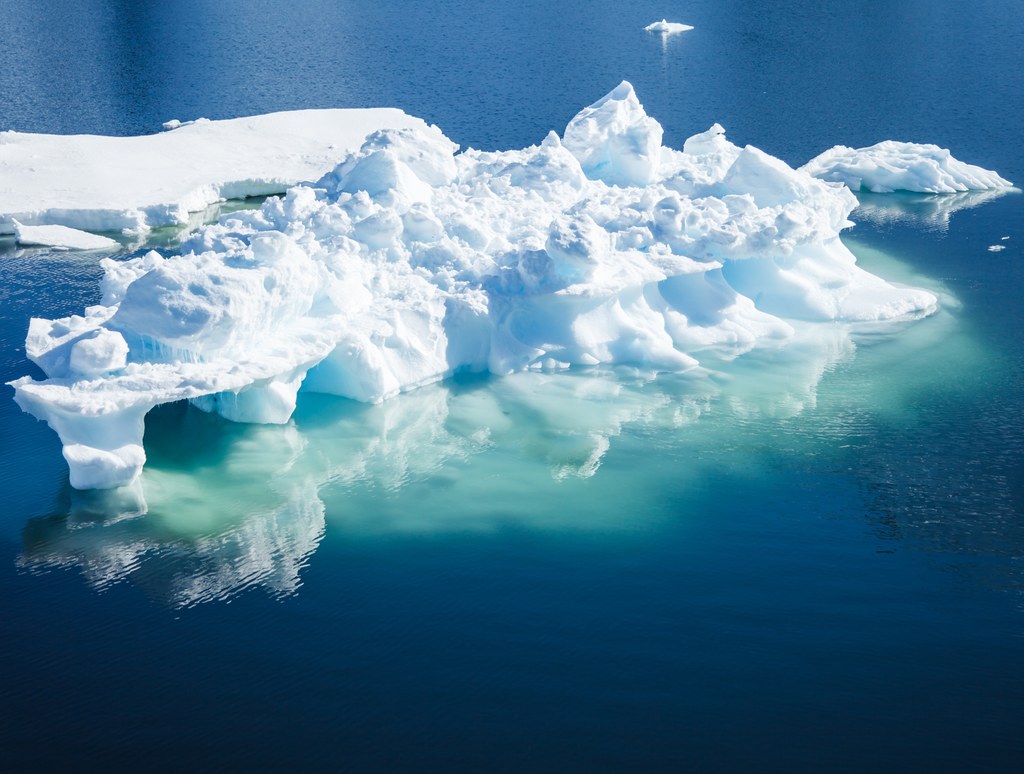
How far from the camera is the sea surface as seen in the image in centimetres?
990

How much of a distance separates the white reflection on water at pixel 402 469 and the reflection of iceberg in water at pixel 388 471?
25 mm

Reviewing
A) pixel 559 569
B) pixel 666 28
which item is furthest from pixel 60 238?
pixel 666 28

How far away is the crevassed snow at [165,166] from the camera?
23062 millimetres

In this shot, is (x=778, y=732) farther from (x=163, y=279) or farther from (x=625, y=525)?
(x=163, y=279)

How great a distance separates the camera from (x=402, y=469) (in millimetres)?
14383

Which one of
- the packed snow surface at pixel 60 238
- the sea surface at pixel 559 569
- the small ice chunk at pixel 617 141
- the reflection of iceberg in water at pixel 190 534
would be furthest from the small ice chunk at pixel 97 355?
the small ice chunk at pixel 617 141

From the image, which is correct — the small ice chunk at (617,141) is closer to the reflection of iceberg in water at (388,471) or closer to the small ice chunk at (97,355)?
the reflection of iceberg in water at (388,471)

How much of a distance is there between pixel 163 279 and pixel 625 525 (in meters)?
6.71

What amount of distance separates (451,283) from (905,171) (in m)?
13.4

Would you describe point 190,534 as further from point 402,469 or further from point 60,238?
point 60,238

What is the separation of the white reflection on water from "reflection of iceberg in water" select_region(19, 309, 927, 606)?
0.03 metres

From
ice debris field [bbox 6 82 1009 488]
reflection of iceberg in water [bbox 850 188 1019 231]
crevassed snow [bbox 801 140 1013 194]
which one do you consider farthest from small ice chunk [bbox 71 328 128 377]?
crevassed snow [bbox 801 140 1013 194]

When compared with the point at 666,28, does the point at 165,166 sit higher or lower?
lower

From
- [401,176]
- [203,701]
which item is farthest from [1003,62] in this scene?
[203,701]
